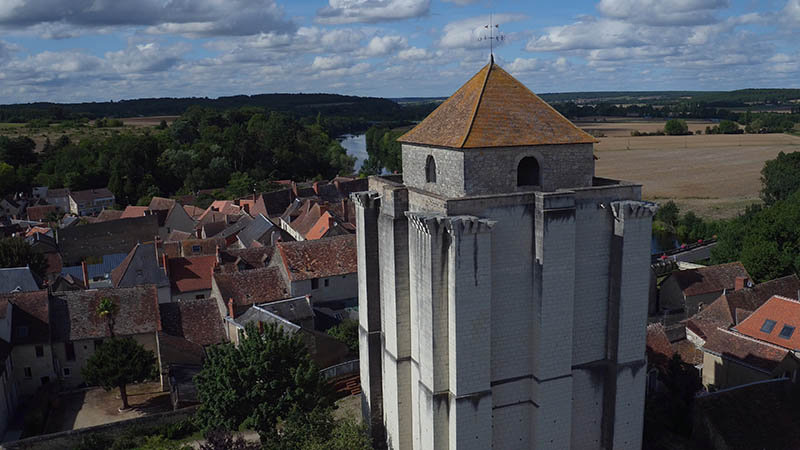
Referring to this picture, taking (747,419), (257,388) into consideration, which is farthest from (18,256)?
(747,419)

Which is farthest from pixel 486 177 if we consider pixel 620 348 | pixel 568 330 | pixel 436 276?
pixel 620 348

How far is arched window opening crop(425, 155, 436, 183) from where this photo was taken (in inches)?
910

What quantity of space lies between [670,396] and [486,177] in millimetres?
17563

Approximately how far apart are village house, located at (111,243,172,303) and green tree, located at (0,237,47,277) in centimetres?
1015

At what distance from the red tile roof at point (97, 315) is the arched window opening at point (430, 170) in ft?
75.0

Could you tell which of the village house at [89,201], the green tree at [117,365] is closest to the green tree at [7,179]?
the village house at [89,201]

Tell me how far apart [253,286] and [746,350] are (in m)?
30.7

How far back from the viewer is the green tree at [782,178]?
74875 mm

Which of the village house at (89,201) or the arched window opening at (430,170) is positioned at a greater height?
the arched window opening at (430,170)

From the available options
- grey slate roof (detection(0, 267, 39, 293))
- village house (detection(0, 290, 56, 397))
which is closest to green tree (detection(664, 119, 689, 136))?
grey slate roof (detection(0, 267, 39, 293))

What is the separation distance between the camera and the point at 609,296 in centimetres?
2256

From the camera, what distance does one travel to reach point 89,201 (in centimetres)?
10044

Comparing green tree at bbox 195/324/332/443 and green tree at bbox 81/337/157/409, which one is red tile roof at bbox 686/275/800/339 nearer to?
green tree at bbox 195/324/332/443

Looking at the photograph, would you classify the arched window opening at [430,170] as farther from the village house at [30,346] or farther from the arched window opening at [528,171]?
the village house at [30,346]
